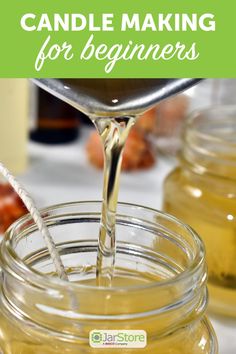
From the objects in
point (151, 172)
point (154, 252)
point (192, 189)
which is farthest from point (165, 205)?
point (151, 172)

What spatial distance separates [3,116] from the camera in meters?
0.77

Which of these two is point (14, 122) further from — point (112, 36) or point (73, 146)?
point (112, 36)

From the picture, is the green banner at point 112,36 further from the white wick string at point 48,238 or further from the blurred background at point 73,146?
the blurred background at point 73,146

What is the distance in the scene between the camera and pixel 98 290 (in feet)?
1.11

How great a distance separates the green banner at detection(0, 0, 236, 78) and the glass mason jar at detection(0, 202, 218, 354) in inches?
3.3

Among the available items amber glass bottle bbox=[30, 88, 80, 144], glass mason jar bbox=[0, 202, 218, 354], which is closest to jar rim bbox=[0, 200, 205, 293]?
glass mason jar bbox=[0, 202, 218, 354]

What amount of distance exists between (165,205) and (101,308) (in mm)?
231

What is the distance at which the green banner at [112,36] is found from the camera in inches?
15.1

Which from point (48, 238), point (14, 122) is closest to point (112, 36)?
point (48, 238)

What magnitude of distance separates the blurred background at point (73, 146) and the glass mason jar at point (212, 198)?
16 cm

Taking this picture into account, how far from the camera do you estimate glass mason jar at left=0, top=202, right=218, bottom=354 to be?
13.7 inches

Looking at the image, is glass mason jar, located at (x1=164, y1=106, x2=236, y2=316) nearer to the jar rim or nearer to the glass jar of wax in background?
the jar rim

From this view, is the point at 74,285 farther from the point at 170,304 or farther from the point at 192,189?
the point at 192,189

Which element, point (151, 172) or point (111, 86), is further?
point (151, 172)
